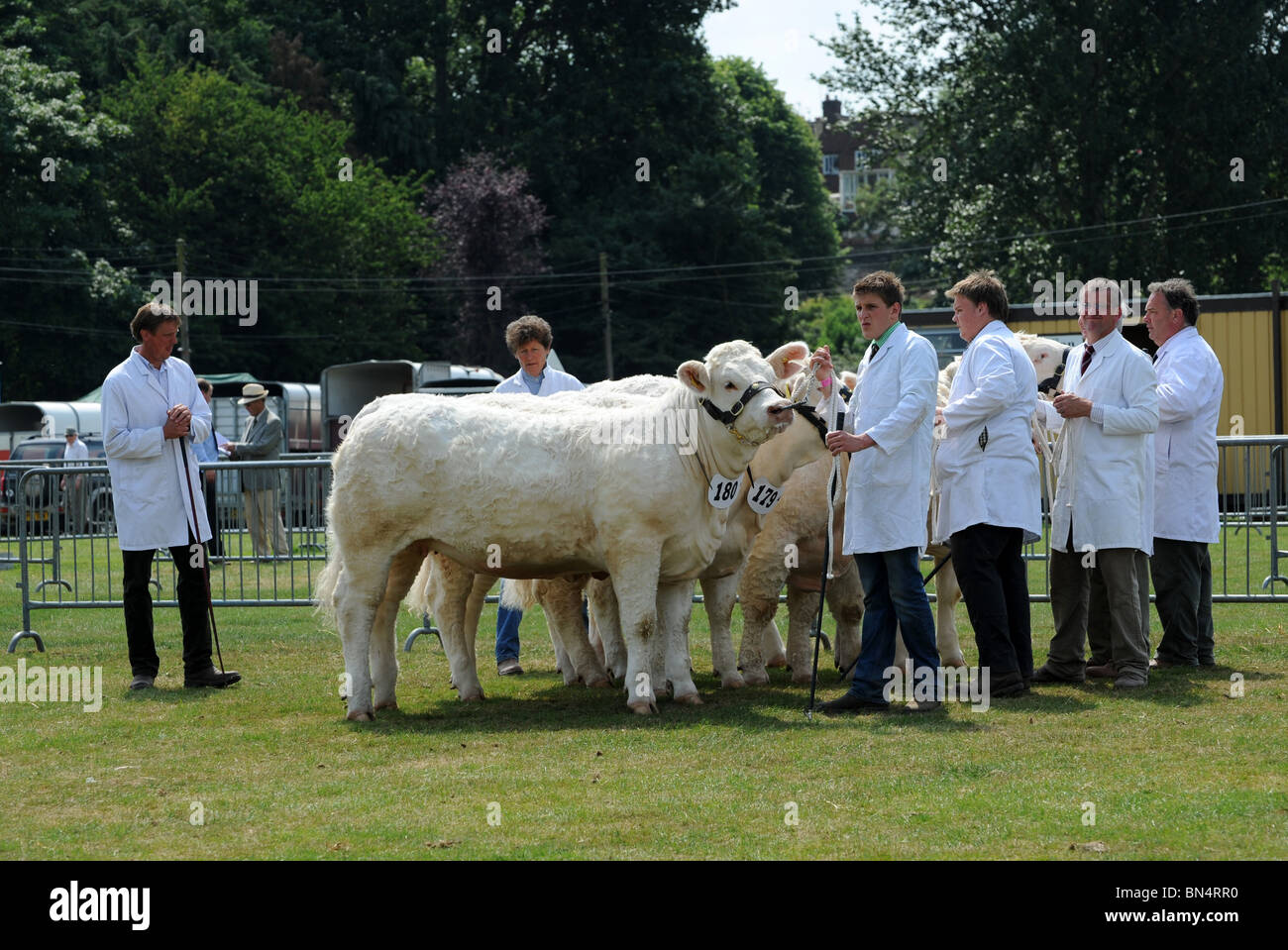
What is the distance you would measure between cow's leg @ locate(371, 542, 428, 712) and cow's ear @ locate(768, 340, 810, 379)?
242 cm

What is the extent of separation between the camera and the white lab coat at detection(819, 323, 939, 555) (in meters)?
8.86

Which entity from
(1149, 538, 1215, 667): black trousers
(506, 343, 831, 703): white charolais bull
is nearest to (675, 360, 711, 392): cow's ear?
(506, 343, 831, 703): white charolais bull

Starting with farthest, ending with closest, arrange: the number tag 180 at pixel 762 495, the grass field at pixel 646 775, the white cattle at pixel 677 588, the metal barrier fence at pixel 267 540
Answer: the metal barrier fence at pixel 267 540, the number tag 180 at pixel 762 495, the white cattle at pixel 677 588, the grass field at pixel 646 775

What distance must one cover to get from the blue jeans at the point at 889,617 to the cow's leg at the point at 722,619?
1247 mm

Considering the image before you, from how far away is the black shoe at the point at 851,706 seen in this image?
360 inches

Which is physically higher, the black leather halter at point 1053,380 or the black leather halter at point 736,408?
the black leather halter at point 1053,380

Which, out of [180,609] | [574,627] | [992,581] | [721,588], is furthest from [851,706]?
[180,609]

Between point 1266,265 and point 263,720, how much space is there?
44.2m

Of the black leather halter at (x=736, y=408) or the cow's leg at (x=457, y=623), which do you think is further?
the cow's leg at (x=457, y=623)

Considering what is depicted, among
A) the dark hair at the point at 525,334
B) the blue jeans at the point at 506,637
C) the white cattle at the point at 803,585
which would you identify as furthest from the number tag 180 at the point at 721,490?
the blue jeans at the point at 506,637

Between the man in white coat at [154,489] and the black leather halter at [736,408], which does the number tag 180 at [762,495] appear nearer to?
the black leather halter at [736,408]
